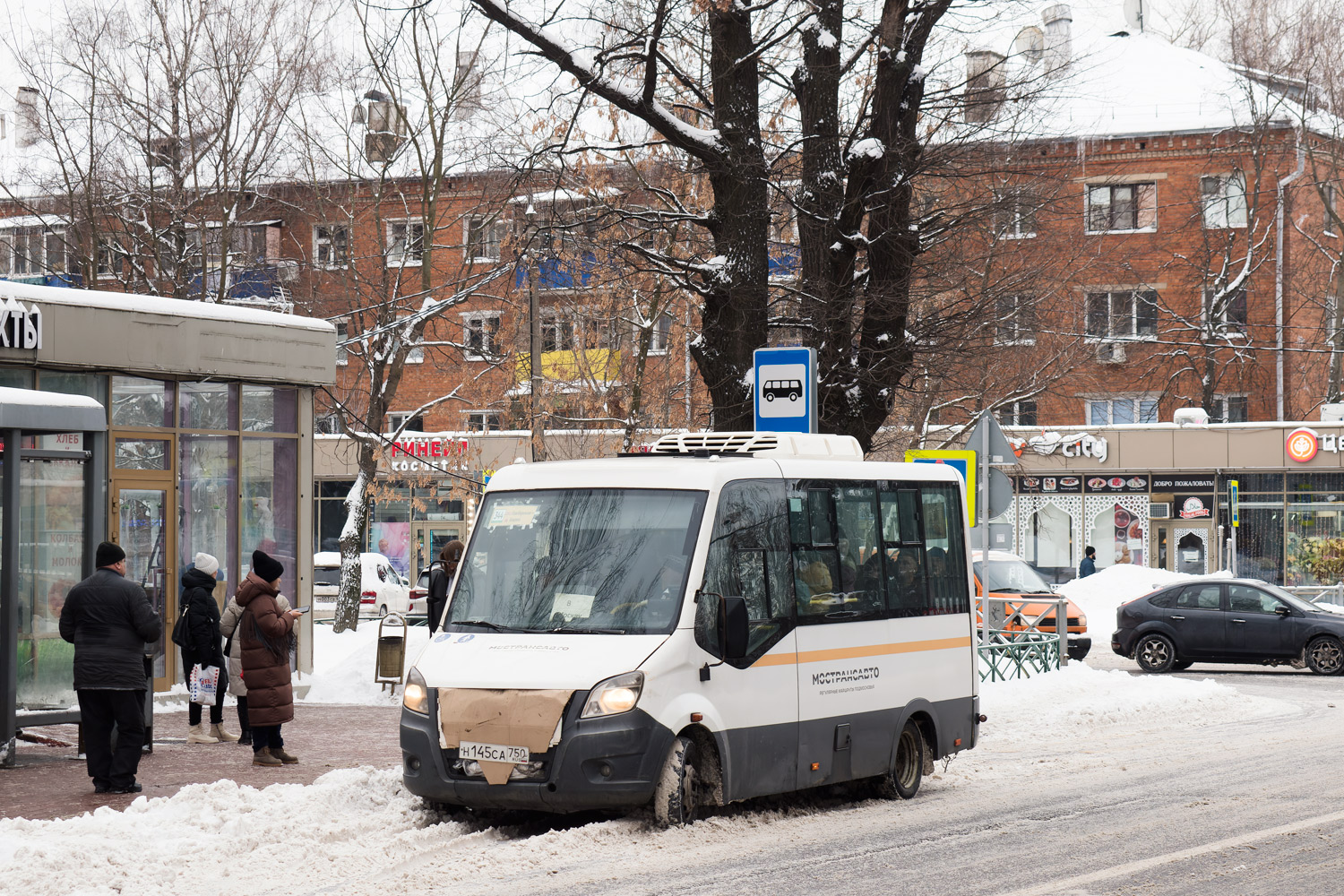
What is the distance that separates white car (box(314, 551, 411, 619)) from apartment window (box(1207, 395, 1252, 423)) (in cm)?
2470

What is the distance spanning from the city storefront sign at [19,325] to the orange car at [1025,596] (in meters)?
13.2

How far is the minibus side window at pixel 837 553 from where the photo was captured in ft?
35.7

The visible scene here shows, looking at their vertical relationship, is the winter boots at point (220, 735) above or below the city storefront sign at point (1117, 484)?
below

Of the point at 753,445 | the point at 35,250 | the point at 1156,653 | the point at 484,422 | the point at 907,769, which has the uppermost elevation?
the point at 35,250

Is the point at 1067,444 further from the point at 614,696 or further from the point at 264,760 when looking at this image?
the point at 614,696

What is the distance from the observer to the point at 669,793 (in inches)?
376

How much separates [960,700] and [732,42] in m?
7.85

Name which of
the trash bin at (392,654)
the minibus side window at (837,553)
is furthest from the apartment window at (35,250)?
the minibus side window at (837,553)

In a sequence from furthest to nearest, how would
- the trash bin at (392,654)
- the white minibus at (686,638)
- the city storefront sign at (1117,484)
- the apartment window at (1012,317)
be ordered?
the city storefront sign at (1117,484) < the apartment window at (1012,317) < the trash bin at (392,654) < the white minibus at (686,638)

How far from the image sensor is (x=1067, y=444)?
44.8m

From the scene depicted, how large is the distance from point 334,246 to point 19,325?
16188 millimetres

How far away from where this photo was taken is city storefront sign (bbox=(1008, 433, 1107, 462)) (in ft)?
146

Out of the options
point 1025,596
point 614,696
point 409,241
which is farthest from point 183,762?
point 409,241

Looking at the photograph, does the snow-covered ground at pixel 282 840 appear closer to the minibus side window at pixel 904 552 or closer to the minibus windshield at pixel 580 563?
the minibus windshield at pixel 580 563
